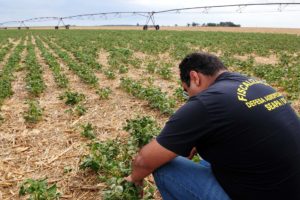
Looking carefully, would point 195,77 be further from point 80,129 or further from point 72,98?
point 72,98

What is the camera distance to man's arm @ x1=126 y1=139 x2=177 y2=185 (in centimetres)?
313

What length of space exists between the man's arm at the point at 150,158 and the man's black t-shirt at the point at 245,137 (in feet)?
0.26

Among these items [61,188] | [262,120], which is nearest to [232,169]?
[262,120]

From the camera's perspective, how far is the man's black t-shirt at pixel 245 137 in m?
2.88

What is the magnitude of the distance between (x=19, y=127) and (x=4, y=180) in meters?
2.11

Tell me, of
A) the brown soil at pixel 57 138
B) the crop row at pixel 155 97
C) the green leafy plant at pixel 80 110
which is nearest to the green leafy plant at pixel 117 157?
the brown soil at pixel 57 138

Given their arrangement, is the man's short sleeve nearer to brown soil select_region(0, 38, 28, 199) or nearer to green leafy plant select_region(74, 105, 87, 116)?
brown soil select_region(0, 38, 28, 199)

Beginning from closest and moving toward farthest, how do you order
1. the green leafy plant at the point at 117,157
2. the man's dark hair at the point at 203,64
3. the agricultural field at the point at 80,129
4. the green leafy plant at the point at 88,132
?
the man's dark hair at the point at 203,64
the green leafy plant at the point at 117,157
the agricultural field at the point at 80,129
the green leafy plant at the point at 88,132

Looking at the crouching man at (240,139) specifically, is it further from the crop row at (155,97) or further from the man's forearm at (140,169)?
the crop row at (155,97)

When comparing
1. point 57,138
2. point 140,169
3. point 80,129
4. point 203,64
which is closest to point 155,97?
point 80,129

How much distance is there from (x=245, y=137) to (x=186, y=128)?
0.43 meters

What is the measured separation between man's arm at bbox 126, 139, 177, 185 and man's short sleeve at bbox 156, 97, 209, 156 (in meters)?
0.06

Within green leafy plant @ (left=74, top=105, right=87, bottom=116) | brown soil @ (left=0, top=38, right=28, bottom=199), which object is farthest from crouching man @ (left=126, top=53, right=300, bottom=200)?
green leafy plant @ (left=74, top=105, right=87, bottom=116)

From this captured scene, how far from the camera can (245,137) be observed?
2898 mm
